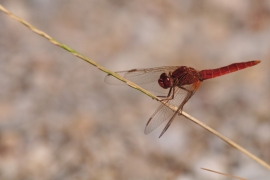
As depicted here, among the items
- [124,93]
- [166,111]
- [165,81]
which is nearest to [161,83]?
[165,81]

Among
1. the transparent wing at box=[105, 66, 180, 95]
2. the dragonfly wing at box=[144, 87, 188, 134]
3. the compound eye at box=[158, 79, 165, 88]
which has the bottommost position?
the dragonfly wing at box=[144, 87, 188, 134]

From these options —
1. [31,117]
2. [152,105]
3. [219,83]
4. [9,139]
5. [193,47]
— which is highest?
[193,47]

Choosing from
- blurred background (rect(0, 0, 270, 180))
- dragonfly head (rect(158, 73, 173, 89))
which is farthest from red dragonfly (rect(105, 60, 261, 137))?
blurred background (rect(0, 0, 270, 180))

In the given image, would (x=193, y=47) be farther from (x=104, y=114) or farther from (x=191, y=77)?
(x=191, y=77)

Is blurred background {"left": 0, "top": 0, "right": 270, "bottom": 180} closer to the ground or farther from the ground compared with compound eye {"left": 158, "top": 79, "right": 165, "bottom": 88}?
farther from the ground

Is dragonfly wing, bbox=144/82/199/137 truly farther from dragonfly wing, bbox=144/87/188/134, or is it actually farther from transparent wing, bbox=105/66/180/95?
transparent wing, bbox=105/66/180/95

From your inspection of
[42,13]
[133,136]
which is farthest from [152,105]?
[42,13]

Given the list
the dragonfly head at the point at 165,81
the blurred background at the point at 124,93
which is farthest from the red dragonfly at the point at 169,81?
the blurred background at the point at 124,93
